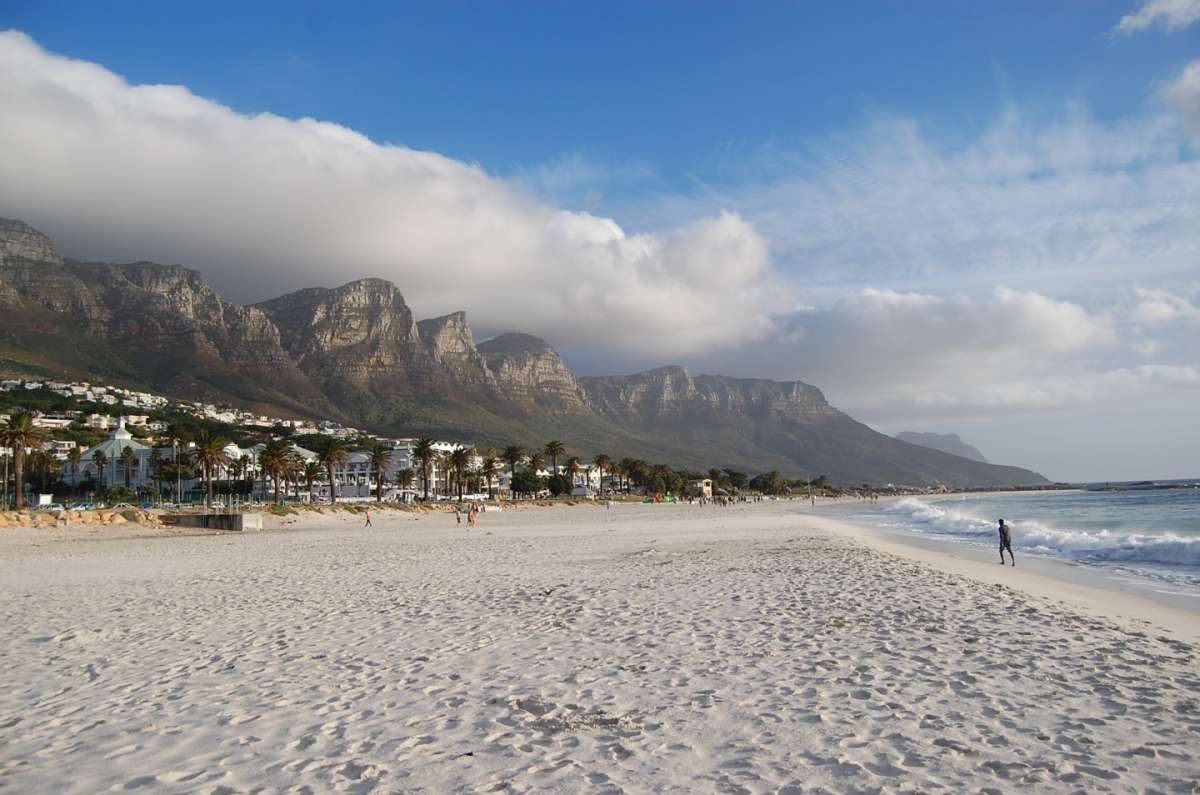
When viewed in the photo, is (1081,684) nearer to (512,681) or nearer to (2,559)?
(512,681)

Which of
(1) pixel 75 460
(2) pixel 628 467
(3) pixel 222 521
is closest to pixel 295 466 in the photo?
(1) pixel 75 460

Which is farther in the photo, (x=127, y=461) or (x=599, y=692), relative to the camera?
(x=127, y=461)

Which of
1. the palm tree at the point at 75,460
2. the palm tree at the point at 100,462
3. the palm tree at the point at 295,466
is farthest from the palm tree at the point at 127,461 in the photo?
the palm tree at the point at 295,466

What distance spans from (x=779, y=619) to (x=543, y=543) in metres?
21.2

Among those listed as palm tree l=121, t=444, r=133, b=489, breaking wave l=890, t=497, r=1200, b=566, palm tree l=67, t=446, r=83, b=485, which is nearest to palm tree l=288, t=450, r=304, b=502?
palm tree l=121, t=444, r=133, b=489

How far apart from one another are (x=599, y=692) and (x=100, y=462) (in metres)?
118

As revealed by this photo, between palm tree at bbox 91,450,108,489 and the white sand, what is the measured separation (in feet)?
348

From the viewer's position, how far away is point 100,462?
101m

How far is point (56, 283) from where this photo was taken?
598 ft

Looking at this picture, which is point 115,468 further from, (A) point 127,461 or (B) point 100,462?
(B) point 100,462

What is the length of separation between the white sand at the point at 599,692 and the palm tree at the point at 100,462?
106166 millimetres

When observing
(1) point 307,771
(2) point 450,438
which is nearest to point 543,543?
(1) point 307,771

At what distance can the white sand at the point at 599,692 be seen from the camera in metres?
5.10

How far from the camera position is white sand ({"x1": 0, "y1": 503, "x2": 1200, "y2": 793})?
201 inches
